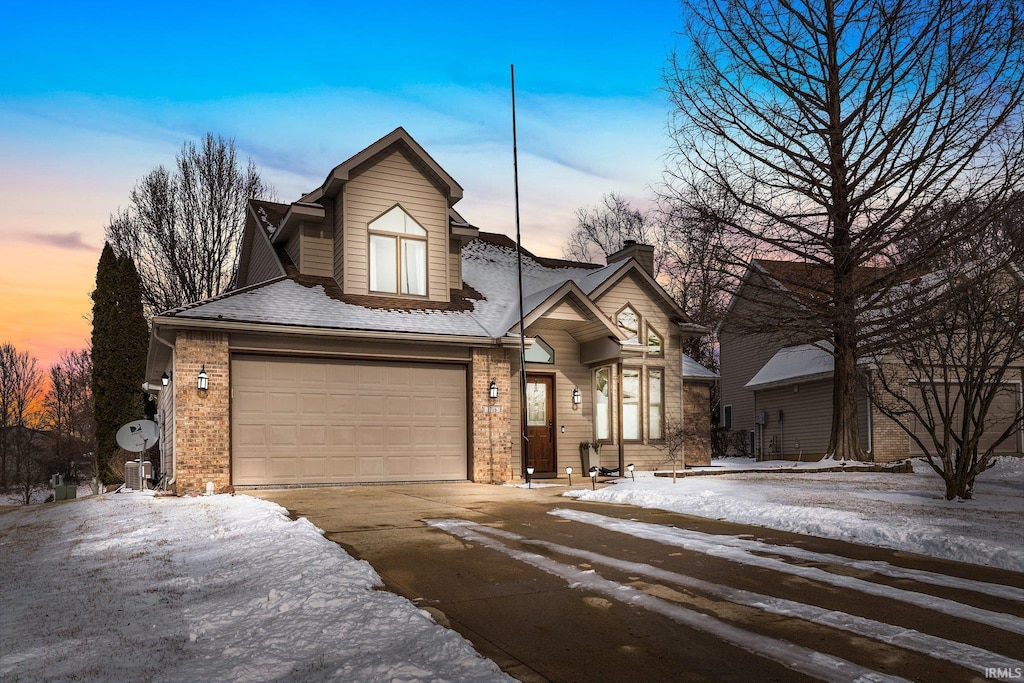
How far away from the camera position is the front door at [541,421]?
18375mm

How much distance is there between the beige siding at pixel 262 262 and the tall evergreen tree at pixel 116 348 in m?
7.16

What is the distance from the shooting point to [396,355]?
52.2 ft

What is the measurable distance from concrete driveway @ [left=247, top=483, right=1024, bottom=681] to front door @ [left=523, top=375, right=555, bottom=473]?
8514mm

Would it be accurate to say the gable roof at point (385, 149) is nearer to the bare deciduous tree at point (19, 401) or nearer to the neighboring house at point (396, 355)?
the neighboring house at point (396, 355)

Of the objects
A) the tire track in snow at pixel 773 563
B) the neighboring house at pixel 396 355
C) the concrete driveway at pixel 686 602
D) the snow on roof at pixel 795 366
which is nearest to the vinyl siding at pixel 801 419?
the snow on roof at pixel 795 366

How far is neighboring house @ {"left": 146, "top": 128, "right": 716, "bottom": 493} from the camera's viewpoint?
47.6ft

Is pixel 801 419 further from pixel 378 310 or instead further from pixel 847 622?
pixel 847 622

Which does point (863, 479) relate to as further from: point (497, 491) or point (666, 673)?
point (666, 673)

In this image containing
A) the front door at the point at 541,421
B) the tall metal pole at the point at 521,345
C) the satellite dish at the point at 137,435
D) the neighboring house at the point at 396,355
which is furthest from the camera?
the front door at the point at 541,421

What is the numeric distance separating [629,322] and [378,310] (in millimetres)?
7006

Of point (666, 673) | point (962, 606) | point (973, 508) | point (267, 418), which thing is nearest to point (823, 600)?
point (962, 606)

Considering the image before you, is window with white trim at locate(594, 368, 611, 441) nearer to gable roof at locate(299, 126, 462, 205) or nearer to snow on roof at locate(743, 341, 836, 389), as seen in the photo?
gable roof at locate(299, 126, 462, 205)

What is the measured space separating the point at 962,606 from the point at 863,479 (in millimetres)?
11470

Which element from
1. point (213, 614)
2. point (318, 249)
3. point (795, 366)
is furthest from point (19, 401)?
point (213, 614)
